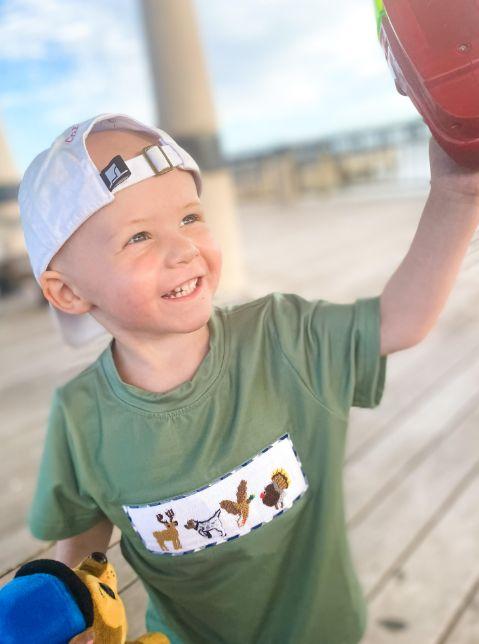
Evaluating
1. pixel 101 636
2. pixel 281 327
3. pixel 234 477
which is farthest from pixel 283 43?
pixel 101 636

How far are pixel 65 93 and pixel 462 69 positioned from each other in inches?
23.1

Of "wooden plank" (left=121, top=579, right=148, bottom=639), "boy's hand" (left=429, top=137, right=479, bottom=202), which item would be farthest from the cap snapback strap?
"wooden plank" (left=121, top=579, right=148, bottom=639)

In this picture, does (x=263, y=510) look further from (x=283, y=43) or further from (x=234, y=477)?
(x=283, y=43)

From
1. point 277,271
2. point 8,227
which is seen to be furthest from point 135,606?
point 277,271

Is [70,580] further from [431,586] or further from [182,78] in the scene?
[182,78]

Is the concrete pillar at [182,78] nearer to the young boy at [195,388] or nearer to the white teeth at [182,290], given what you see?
the young boy at [195,388]

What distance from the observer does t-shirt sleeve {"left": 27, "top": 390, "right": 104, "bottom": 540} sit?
576 mm

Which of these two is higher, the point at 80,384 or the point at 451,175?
the point at 451,175

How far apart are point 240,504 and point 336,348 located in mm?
181

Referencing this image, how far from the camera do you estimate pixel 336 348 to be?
1.82ft

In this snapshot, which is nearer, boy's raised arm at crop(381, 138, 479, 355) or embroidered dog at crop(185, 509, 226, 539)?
boy's raised arm at crop(381, 138, 479, 355)

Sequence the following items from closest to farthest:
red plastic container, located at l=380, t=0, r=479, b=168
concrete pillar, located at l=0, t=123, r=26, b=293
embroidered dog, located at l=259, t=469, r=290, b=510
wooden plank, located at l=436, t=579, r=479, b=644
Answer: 1. red plastic container, located at l=380, t=0, r=479, b=168
2. embroidered dog, located at l=259, t=469, r=290, b=510
3. wooden plank, located at l=436, t=579, r=479, b=644
4. concrete pillar, located at l=0, t=123, r=26, b=293

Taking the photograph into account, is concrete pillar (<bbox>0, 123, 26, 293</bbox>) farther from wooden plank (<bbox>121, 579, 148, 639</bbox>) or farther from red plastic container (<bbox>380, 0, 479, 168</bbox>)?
red plastic container (<bbox>380, 0, 479, 168</bbox>)

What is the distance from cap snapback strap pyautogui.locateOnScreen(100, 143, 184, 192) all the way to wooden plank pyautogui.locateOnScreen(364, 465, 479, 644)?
85cm
